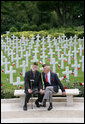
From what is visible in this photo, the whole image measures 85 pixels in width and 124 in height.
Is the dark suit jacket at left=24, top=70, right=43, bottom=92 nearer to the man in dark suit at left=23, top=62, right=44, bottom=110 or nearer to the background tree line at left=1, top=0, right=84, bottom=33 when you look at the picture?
the man in dark suit at left=23, top=62, right=44, bottom=110

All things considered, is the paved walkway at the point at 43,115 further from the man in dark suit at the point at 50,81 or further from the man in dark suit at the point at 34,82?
the man in dark suit at the point at 50,81

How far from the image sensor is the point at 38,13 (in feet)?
141

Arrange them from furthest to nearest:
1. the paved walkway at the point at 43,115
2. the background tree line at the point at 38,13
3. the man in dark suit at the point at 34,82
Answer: the background tree line at the point at 38,13, the man in dark suit at the point at 34,82, the paved walkway at the point at 43,115

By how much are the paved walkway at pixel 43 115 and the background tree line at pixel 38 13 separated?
105ft

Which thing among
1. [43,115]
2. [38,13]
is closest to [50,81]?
[43,115]

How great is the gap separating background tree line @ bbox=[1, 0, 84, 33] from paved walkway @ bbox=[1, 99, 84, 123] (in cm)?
3203

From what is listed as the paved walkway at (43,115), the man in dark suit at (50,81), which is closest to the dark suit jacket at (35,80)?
the man in dark suit at (50,81)

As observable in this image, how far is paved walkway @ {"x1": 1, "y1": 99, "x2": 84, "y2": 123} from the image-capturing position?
702 centimetres

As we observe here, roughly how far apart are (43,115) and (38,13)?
120ft

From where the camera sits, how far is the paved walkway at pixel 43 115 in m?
7.02

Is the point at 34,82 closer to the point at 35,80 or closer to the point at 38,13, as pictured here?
the point at 35,80

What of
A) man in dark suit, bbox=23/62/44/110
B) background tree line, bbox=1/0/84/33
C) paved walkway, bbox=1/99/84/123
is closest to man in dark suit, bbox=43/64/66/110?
man in dark suit, bbox=23/62/44/110

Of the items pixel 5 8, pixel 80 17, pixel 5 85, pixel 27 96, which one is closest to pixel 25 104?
pixel 27 96

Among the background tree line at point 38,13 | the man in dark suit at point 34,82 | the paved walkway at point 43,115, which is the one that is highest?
the background tree line at point 38,13
